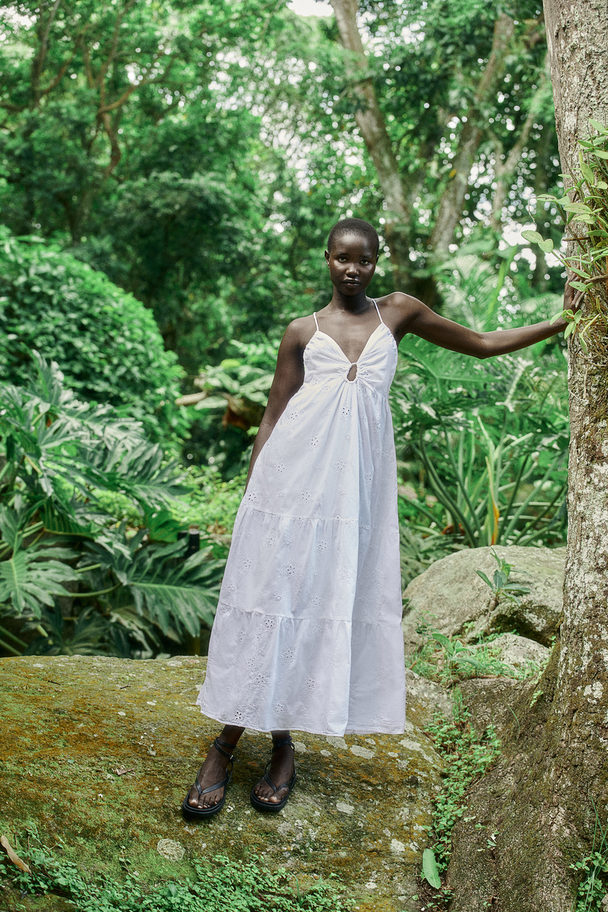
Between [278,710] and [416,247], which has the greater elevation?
[416,247]

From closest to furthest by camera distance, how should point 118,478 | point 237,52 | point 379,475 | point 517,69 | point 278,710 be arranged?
point 278,710, point 379,475, point 118,478, point 517,69, point 237,52

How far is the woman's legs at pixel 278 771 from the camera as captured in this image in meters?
2.20

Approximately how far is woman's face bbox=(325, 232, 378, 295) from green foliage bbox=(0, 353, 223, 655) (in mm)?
1818

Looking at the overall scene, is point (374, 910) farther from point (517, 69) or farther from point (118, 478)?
point (517, 69)

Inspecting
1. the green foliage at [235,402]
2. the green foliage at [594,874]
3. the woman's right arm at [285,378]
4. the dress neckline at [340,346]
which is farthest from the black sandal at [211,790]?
the green foliage at [235,402]

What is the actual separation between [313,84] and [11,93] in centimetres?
515

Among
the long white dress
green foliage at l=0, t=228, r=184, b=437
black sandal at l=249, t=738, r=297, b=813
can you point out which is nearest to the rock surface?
black sandal at l=249, t=738, r=297, b=813

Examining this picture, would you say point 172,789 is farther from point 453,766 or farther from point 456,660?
point 456,660

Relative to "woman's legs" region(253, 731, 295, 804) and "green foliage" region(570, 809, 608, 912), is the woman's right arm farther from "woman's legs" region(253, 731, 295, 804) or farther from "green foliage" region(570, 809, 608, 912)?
"green foliage" region(570, 809, 608, 912)

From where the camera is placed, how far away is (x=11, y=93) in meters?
11.2

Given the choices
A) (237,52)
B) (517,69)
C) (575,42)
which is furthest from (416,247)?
(575,42)

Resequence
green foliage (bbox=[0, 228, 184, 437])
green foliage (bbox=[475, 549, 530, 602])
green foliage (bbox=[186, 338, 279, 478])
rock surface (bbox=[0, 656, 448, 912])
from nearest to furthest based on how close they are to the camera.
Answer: rock surface (bbox=[0, 656, 448, 912])
green foliage (bbox=[475, 549, 530, 602])
green foliage (bbox=[0, 228, 184, 437])
green foliage (bbox=[186, 338, 279, 478])

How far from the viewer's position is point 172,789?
218 centimetres

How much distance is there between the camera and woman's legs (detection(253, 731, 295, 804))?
7.22 ft
